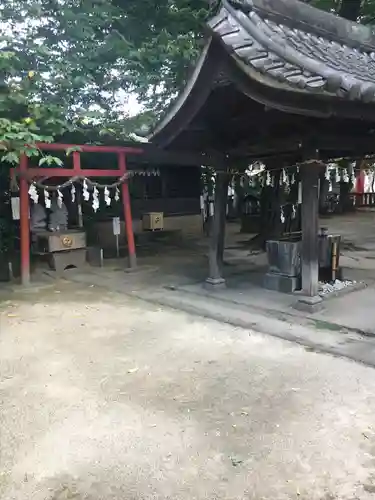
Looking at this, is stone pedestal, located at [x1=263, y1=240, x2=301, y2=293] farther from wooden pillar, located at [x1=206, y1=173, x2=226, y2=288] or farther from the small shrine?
wooden pillar, located at [x1=206, y1=173, x2=226, y2=288]

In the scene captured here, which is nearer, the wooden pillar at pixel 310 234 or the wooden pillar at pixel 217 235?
the wooden pillar at pixel 310 234

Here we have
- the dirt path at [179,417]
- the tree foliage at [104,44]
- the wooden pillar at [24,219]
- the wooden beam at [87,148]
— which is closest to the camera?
the dirt path at [179,417]

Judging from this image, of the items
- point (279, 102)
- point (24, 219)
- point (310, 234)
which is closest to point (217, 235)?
point (310, 234)

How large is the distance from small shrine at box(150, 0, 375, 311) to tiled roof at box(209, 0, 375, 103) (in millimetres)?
13

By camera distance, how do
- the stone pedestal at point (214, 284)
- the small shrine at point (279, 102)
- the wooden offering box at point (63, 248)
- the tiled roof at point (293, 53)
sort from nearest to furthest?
the tiled roof at point (293, 53) < the small shrine at point (279, 102) < the stone pedestal at point (214, 284) < the wooden offering box at point (63, 248)

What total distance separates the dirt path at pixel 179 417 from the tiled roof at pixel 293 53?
3.00 metres

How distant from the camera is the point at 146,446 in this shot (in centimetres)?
331

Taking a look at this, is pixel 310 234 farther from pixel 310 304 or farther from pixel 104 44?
pixel 104 44

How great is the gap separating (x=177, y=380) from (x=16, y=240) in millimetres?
8158

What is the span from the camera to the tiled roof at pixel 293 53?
489 centimetres

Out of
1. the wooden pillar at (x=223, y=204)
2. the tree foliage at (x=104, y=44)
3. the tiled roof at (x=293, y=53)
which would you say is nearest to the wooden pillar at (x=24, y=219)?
the tree foliage at (x=104, y=44)

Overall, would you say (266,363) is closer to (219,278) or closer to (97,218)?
(219,278)

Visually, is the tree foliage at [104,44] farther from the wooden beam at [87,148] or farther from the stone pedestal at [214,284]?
the stone pedestal at [214,284]

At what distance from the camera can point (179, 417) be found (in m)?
3.74
